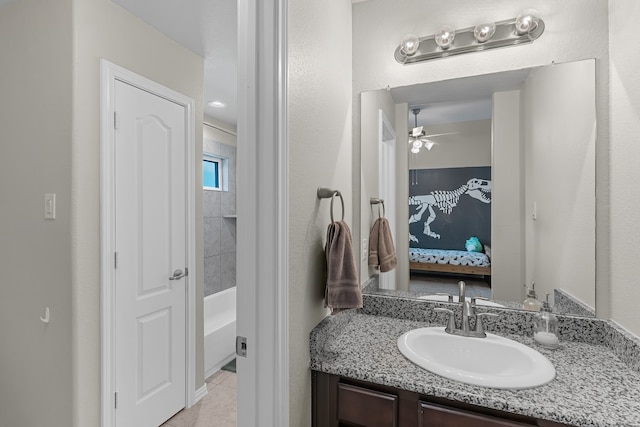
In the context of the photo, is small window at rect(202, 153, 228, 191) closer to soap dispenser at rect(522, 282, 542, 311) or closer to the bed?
the bed

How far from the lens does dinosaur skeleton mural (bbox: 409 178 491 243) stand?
1.42 m

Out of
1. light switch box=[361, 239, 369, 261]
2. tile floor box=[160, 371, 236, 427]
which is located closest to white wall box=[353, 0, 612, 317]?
light switch box=[361, 239, 369, 261]

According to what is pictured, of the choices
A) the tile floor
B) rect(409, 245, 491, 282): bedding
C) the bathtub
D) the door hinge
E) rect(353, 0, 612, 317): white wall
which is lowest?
the tile floor

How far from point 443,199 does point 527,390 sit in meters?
0.83

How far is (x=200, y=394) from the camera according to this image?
226cm

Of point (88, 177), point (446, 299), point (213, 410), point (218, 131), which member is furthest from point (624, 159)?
point (218, 131)

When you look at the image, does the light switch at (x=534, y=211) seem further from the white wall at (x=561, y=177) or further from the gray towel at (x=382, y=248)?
the gray towel at (x=382, y=248)

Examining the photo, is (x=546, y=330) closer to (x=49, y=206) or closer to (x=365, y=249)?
(x=365, y=249)

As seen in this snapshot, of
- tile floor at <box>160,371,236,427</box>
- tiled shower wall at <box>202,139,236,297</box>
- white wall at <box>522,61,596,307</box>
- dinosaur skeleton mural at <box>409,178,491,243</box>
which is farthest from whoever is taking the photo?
tiled shower wall at <box>202,139,236,297</box>

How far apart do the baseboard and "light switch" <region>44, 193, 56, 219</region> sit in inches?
59.5

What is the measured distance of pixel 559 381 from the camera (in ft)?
3.08

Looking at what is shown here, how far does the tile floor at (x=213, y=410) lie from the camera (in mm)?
2008

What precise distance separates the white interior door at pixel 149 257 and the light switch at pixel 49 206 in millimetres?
264


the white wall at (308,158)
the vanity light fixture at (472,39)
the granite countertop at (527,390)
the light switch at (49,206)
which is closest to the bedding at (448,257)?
the granite countertop at (527,390)
